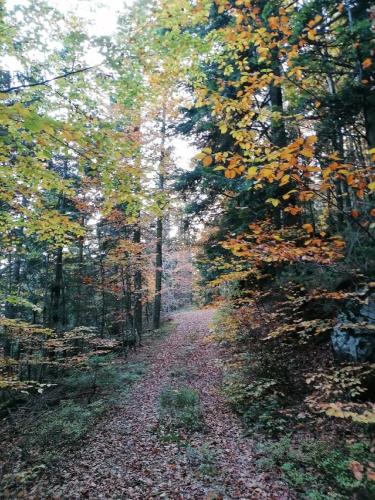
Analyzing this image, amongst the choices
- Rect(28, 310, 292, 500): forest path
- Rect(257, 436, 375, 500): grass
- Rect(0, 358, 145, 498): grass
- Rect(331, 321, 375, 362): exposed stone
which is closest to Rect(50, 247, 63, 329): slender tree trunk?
Rect(0, 358, 145, 498): grass

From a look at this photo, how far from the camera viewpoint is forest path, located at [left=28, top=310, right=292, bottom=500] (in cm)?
551

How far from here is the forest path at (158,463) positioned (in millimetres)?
5512

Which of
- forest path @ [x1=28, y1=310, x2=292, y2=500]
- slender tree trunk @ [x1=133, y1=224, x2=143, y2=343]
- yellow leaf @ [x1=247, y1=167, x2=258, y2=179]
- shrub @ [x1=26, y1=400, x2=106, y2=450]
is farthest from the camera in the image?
slender tree trunk @ [x1=133, y1=224, x2=143, y2=343]

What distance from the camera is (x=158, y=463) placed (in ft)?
21.2

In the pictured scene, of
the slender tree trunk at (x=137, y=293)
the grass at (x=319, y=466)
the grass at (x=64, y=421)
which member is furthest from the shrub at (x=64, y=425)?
the slender tree trunk at (x=137, y=293)

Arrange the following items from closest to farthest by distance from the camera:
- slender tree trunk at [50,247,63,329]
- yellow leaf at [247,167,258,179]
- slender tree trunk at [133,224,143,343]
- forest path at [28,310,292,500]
Result: yellow leaf at [247,167,258,179] < forest path at [28,310,292,500] < slender tree trunk at [50,247,63,329] < slender tree trunk at [133,224,143,343]

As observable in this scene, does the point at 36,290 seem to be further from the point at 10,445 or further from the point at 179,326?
the point at 10,445

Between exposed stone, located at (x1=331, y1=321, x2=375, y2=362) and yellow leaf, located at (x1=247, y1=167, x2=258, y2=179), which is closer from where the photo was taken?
yellow leaf, located at (x1=247, y1=167, x2=258, y2=179)

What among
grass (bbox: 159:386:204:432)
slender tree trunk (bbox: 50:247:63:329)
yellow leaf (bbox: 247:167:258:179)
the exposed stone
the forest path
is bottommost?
the forest path

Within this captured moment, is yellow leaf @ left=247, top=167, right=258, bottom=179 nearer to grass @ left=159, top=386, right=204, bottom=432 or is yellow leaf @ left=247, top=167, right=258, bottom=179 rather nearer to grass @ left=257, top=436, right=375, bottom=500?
grass @ left=257, top=436, right=375, bottom=500

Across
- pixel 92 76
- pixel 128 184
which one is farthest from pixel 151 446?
pixel 92 76

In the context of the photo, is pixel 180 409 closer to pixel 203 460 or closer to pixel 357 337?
pixel 203 460

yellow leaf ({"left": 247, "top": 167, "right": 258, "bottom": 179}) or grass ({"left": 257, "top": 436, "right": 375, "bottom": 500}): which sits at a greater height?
yellow leaf ({"left": 247, "top": 167, "right": 258, "bottom": 179})

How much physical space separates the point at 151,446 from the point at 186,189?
1168 cm
